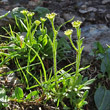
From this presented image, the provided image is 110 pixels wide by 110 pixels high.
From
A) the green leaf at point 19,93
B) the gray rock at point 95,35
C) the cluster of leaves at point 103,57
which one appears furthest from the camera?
the gray rock at point 95,35

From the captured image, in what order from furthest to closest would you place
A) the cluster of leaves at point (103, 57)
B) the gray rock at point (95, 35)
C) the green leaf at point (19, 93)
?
the gray rock at point (95, 35) < the cluster of leaves at point (103, 57) < the green leaf at point (19, 93)

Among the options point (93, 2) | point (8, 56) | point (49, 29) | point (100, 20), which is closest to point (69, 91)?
point (8, 56)

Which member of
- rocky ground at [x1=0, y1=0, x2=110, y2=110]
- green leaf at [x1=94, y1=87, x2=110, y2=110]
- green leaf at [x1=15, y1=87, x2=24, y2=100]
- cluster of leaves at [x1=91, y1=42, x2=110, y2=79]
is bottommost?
green leaf at [x1=94, y1=87, x2=110, y2=110]

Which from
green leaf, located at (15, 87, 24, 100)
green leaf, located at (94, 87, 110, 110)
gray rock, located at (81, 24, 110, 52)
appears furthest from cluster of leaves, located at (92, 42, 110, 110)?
green leaf, located at (15, 87, 24, 100)

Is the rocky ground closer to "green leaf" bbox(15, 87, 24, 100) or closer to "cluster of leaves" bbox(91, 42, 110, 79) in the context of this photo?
"cluster of leaves" bbox(91, 42, 110, 79)

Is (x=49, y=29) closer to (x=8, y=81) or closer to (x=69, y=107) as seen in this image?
(x=8, y=81)

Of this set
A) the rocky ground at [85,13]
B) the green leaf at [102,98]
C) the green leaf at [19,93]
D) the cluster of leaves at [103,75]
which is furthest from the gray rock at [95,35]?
the green leaf at [19,93]

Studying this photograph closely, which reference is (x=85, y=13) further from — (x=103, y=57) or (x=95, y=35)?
(x=103, y=57)

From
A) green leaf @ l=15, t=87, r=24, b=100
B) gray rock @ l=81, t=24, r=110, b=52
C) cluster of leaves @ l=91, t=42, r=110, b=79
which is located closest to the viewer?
green leaf @ l=15, t=87, r=24, b=100

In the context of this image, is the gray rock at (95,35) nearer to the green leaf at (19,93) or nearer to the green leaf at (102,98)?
the green leaf at (102,98)
